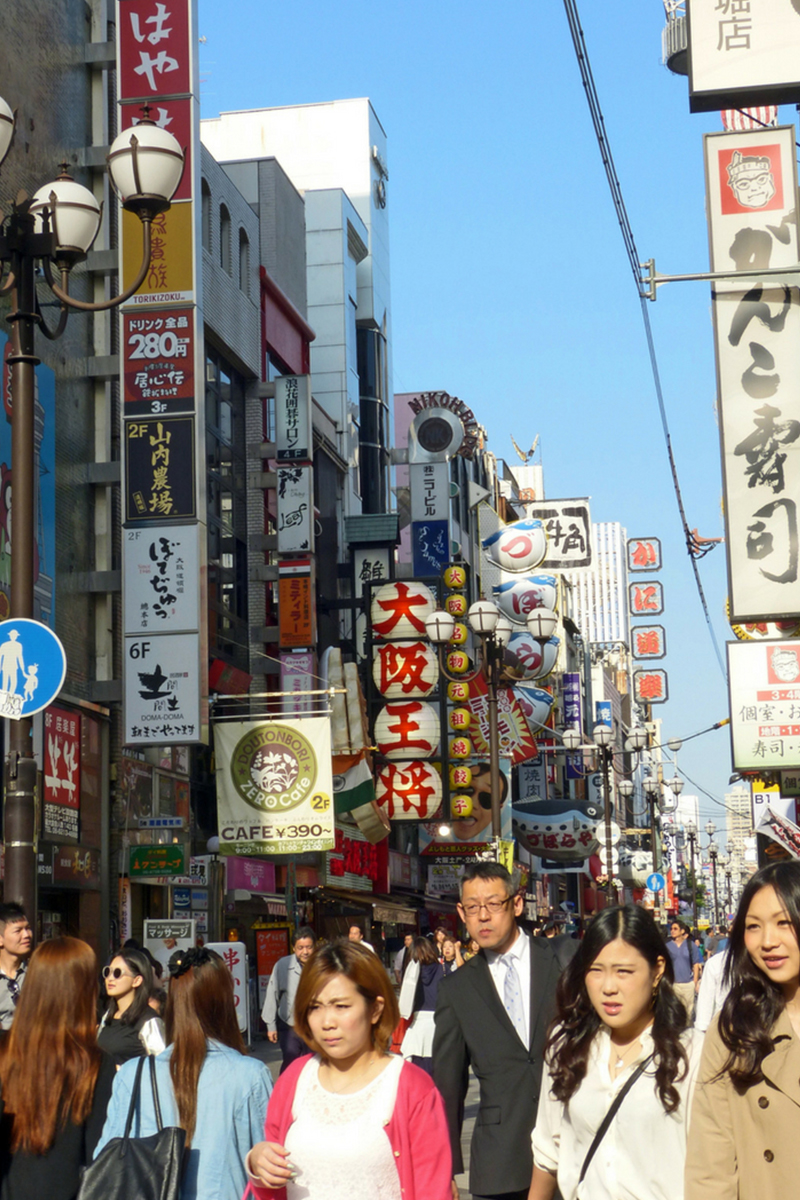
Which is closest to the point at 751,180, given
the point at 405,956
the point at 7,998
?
the point at 405,956

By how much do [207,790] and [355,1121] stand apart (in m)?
26.7

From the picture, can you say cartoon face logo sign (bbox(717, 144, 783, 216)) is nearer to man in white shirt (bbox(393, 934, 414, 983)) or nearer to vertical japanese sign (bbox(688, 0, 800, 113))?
vertical japanese sign (bbox(688, 0, 800, 113))

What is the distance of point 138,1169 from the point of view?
4.75m

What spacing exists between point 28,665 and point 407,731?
86.5ft

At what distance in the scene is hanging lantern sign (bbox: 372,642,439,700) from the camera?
35.5 m

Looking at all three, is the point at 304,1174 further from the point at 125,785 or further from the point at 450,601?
the point at 450,601

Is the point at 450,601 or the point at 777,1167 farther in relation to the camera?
the point at 450,601

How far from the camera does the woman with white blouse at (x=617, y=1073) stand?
4547mm

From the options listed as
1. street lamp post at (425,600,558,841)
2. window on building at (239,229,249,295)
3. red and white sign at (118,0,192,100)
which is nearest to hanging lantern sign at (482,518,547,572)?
window on building at (239,229,249,295)

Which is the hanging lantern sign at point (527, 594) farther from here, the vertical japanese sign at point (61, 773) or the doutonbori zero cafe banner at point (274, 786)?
the vertical japanese sign at point (61, 773)

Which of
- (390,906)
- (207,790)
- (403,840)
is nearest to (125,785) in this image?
(207,790)

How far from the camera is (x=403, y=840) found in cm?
4872

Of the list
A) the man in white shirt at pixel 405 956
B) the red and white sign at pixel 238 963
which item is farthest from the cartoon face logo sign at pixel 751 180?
the red and white sign at pixel 238 963

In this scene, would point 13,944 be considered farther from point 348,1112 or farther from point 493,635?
point 493,635
